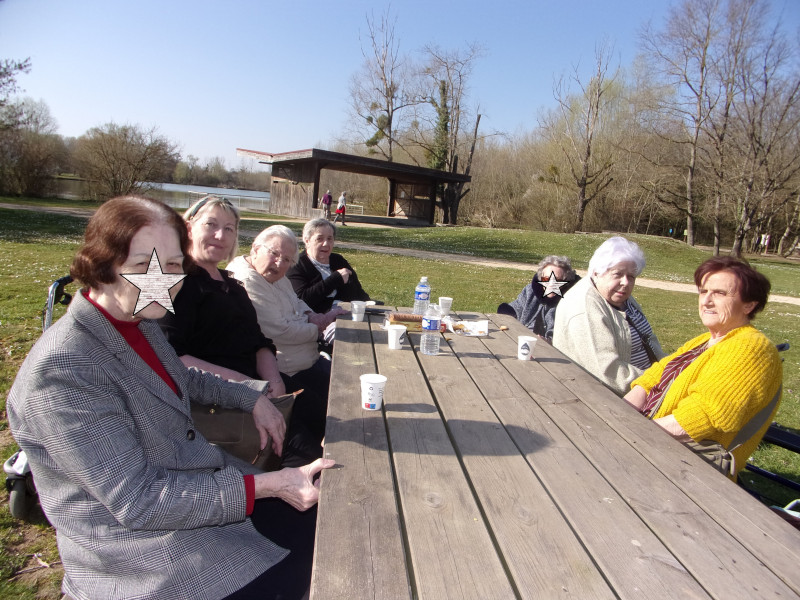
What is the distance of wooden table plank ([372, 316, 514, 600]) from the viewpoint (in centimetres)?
113

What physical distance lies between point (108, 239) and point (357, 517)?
1.06 metres

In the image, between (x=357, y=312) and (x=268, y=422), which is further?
(x=357, y=312)

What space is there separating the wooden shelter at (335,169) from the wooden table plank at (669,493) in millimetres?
22214

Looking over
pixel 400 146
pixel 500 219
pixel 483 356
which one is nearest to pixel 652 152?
pixel 500 219

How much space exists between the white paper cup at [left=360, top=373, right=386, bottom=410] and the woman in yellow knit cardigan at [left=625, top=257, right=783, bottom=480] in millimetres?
1211

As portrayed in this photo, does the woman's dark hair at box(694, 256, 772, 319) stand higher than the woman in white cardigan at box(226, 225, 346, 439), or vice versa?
the woman's dark hair at box(694, 256, 772, 319)

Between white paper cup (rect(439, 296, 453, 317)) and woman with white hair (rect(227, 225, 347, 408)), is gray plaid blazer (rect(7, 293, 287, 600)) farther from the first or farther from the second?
white paper cup (rect(439, 296, 453, 317))

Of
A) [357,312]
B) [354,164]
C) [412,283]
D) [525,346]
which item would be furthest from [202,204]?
[354,164]

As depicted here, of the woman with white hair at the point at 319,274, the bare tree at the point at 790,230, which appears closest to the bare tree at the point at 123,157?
the woman with white hair at the point at 319,274

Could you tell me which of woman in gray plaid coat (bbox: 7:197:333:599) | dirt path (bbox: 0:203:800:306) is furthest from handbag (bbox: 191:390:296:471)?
dirt path (bbox: 0:203:800:306)

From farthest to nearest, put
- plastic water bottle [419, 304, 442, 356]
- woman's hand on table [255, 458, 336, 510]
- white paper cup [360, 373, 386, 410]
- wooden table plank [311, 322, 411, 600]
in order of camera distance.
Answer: plastic water bottle [419, 304, 442, 356] < white paper cup [360, 373, 386, 410] < woman's hand on table [255, 458, 336, 510] < wooden table plank [311, 322, 411, 600]

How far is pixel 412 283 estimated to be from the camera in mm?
10141

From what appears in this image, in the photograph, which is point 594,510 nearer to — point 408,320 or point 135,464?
point 135,464

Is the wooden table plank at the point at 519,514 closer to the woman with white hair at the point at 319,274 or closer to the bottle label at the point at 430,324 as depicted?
the bottle label at the point at 430,324
